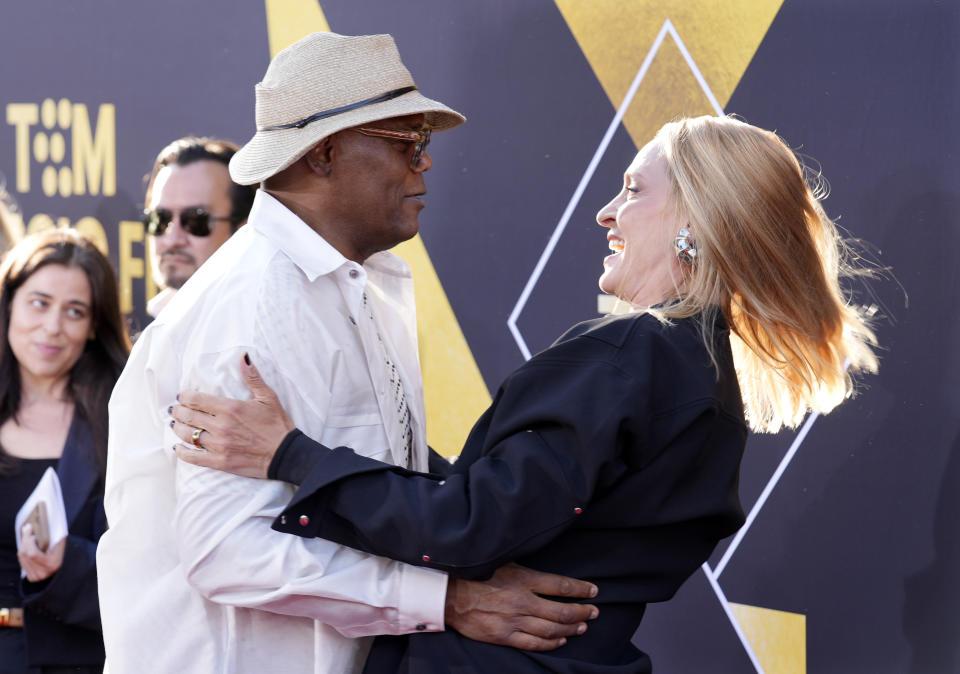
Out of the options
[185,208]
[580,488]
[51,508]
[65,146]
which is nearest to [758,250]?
[580,488]

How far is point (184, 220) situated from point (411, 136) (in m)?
1.60

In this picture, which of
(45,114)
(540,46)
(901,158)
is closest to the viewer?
(901,158)

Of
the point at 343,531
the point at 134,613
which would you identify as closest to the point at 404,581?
the point at 343,531

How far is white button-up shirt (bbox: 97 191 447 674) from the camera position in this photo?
1.88 m

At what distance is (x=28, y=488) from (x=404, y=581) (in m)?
1.79

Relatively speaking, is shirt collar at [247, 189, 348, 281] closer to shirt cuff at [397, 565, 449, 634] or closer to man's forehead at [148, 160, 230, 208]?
shirt cuff at [397, 565, 449, 634]

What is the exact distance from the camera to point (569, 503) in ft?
5.74

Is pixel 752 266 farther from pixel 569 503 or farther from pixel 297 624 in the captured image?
pixel 297 624

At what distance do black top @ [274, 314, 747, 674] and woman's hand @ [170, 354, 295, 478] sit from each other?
59 mm

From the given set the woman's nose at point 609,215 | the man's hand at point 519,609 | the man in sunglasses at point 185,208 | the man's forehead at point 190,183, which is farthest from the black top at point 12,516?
the woman's nose at point 609,215

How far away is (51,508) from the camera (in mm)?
3008

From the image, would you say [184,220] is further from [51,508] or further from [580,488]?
[580,488]

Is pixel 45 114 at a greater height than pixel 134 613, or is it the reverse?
pixel 45 114

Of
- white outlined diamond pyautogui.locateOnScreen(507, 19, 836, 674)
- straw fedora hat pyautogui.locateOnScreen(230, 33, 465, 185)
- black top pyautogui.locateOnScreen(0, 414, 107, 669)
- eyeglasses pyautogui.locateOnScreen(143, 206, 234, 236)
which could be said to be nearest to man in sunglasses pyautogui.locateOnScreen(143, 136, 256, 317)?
eyeglasses pyautogui.locateOnScreen(143, 206, 234, 236)
